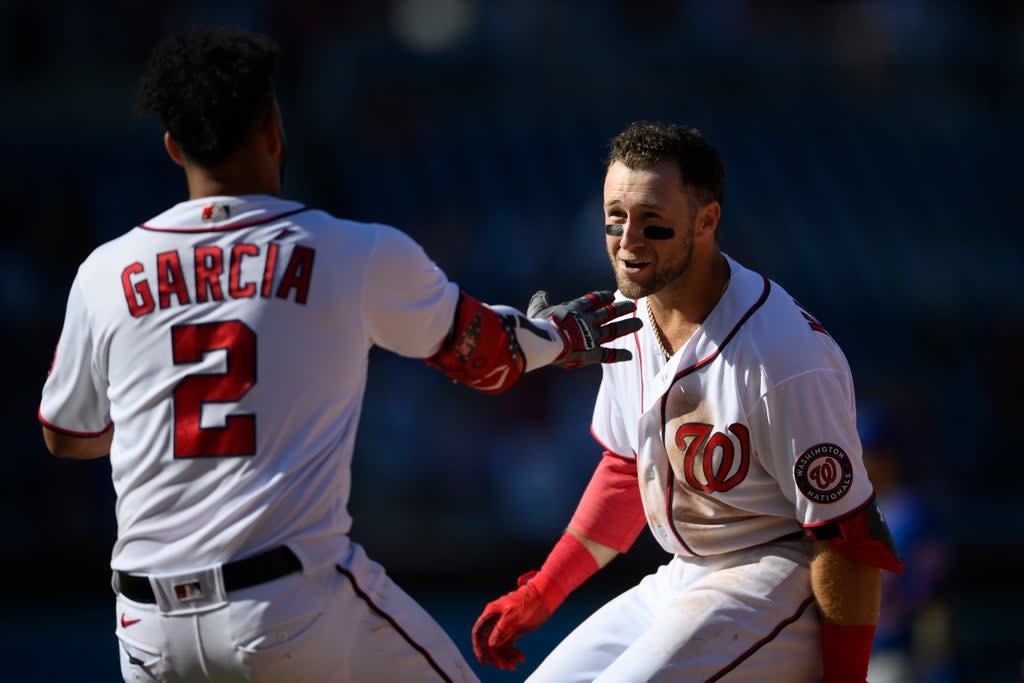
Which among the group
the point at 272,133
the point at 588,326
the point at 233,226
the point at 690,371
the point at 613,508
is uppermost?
the point at 272,133

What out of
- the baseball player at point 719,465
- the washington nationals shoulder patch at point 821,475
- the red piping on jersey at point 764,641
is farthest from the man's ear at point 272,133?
the red piping on jersey at point 764,641

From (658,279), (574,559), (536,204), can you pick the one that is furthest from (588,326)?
(536,204)

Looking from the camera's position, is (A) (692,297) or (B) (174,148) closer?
(B) (174,148)

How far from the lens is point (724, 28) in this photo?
46.5ft

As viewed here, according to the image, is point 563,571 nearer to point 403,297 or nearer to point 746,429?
point 746,429

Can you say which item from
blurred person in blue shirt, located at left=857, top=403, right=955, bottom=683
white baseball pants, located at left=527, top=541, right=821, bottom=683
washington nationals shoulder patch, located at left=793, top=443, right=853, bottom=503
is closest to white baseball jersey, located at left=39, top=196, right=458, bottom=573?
white baseball pants, located at left=527, top=541, right=821, bottom=683

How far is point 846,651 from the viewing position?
3.72m

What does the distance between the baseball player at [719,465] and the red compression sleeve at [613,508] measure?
0.12 m

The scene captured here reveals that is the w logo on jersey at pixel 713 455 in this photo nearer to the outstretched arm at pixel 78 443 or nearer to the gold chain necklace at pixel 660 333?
the gold chain necklace at pixel 660 333

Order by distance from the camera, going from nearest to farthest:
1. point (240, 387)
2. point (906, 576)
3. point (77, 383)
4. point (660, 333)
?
point (240, 387)
point (77, 383)
point (660, 333)
point (906, 576)

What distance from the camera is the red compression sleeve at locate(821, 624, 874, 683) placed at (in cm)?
371

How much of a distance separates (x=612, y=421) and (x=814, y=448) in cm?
85

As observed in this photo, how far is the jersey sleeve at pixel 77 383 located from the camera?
3271 mm

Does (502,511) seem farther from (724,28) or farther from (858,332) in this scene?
(724,28)
